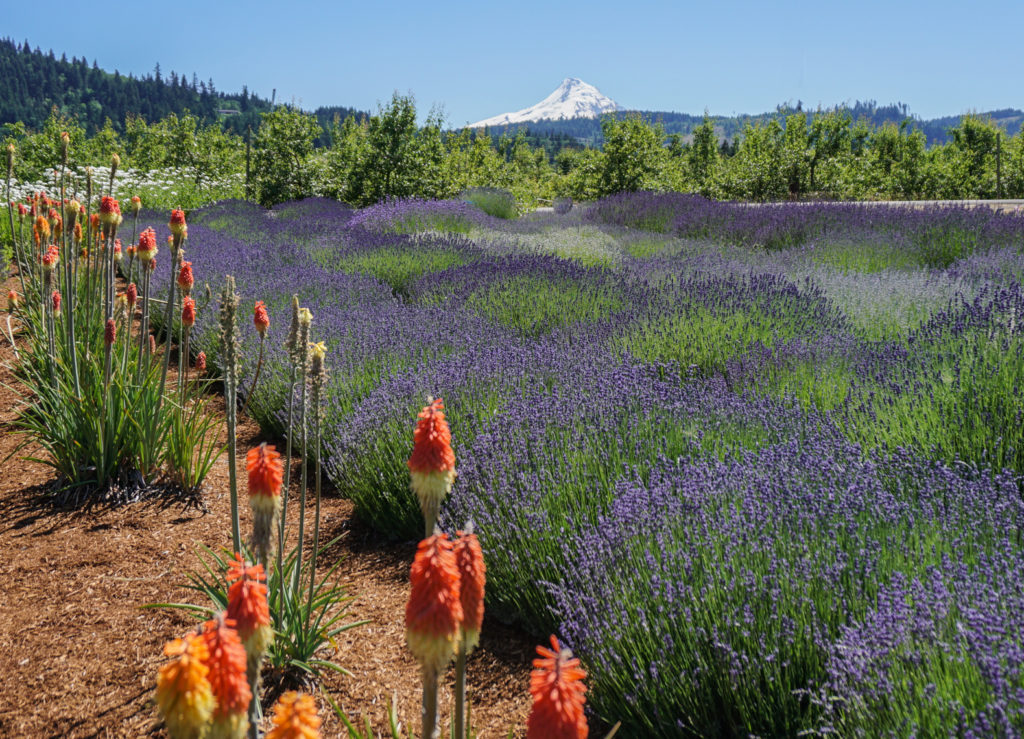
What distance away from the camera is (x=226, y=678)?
28.9 inches

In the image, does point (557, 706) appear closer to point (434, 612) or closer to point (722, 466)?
point (434, 612)

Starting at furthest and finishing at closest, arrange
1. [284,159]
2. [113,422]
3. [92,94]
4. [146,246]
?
1. [92,94]
2. [284,159]
3. [113,422]
4. [146,246]

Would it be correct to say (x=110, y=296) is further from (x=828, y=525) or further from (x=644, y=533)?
(x=828, y=525)

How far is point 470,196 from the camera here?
14.6 metres

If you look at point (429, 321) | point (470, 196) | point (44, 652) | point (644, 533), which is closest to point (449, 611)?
point (644, 533)

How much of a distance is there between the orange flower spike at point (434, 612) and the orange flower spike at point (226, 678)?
20cm

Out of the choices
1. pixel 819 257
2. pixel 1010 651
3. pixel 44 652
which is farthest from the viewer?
pixel 819 257

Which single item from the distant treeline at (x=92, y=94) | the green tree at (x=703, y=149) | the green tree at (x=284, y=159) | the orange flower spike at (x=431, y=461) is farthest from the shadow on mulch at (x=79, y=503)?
the distant treeline at (x=92, y=94)

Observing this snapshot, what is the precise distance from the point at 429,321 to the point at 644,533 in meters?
2.96

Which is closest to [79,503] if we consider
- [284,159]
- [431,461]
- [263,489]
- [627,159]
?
[263,489]

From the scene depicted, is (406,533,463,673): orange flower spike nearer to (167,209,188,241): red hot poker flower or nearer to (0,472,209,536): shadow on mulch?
(167,209,188,241): red hot poker flower

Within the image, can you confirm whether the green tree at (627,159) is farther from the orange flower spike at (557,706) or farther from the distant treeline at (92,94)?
the distant treeline at (92,94)

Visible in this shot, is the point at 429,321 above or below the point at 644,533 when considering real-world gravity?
above

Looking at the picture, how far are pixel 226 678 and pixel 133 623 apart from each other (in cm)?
217
